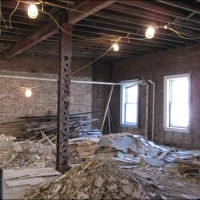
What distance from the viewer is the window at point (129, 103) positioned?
11.9 meters

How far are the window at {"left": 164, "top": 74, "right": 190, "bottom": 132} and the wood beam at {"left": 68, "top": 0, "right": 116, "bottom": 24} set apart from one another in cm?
503

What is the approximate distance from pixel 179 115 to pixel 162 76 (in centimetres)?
154

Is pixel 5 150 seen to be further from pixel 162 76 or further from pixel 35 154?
pixel 162 76

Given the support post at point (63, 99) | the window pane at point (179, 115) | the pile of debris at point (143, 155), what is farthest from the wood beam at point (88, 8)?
the window pane at point (179, 115)

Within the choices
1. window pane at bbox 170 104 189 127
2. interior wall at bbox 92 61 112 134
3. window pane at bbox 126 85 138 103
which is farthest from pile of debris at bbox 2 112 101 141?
window pane at bbox 170 104 189 127

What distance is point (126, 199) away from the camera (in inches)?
173

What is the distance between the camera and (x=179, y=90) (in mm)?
10023

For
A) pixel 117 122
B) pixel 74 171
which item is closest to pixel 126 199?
pixel 74 171

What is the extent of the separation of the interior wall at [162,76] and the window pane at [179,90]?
333 mm

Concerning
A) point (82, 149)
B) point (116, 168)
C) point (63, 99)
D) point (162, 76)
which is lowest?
point (82, 149)

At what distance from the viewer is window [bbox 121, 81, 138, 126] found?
11906 millimetres

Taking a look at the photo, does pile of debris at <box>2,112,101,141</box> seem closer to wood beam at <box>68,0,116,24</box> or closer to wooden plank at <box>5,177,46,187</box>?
wooden plank at <box>5,177,46,187</box>

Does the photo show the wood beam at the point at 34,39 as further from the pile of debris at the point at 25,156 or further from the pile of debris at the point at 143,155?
the pile of debris at the point at 143,155

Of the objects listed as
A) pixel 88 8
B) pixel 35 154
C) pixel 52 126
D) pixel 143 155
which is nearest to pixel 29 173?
pixel 35 154
